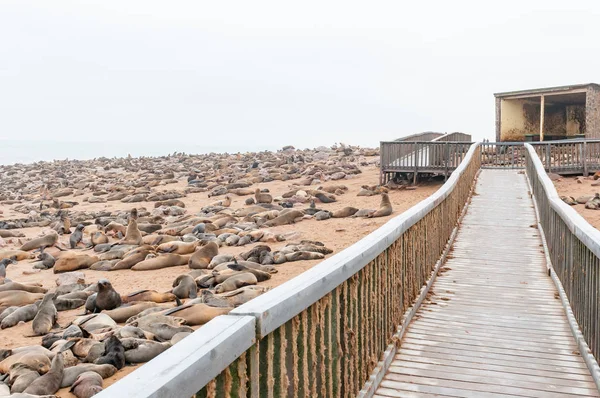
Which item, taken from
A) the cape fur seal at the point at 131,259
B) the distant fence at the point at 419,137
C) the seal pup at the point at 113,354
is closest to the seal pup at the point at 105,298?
the seal pup at the point at 113,354

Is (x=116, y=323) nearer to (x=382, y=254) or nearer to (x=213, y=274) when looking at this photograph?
(x=213, y=274)

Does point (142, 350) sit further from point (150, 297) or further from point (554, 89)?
point (554, 89)


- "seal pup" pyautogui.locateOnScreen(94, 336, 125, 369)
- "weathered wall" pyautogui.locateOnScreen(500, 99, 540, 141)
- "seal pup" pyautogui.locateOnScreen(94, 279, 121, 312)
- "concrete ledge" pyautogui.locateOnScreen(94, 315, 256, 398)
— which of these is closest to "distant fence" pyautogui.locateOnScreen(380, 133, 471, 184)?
"weathered wall" pyautogui.locateOnScreen(500, 99, 540, 141)

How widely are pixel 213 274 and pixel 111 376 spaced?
410 centimetres

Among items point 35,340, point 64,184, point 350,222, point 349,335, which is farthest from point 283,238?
point 64,184

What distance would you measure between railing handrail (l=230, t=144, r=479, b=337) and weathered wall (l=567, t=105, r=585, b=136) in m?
33.9

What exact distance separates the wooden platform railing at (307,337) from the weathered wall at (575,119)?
32.7 metres

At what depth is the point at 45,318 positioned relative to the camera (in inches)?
331

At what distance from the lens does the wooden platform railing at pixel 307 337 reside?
7.77 feet

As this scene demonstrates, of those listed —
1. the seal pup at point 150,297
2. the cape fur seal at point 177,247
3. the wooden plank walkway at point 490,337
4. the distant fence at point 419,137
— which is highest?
the distant fence at point 419,137

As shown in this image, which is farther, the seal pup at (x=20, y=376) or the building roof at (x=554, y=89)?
the building roof at (x=554, y=89)

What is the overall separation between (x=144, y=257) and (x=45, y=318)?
4.36 m

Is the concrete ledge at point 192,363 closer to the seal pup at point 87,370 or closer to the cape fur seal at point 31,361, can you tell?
the seal pup at point 87,370

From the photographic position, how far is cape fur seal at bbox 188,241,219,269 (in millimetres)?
11797
